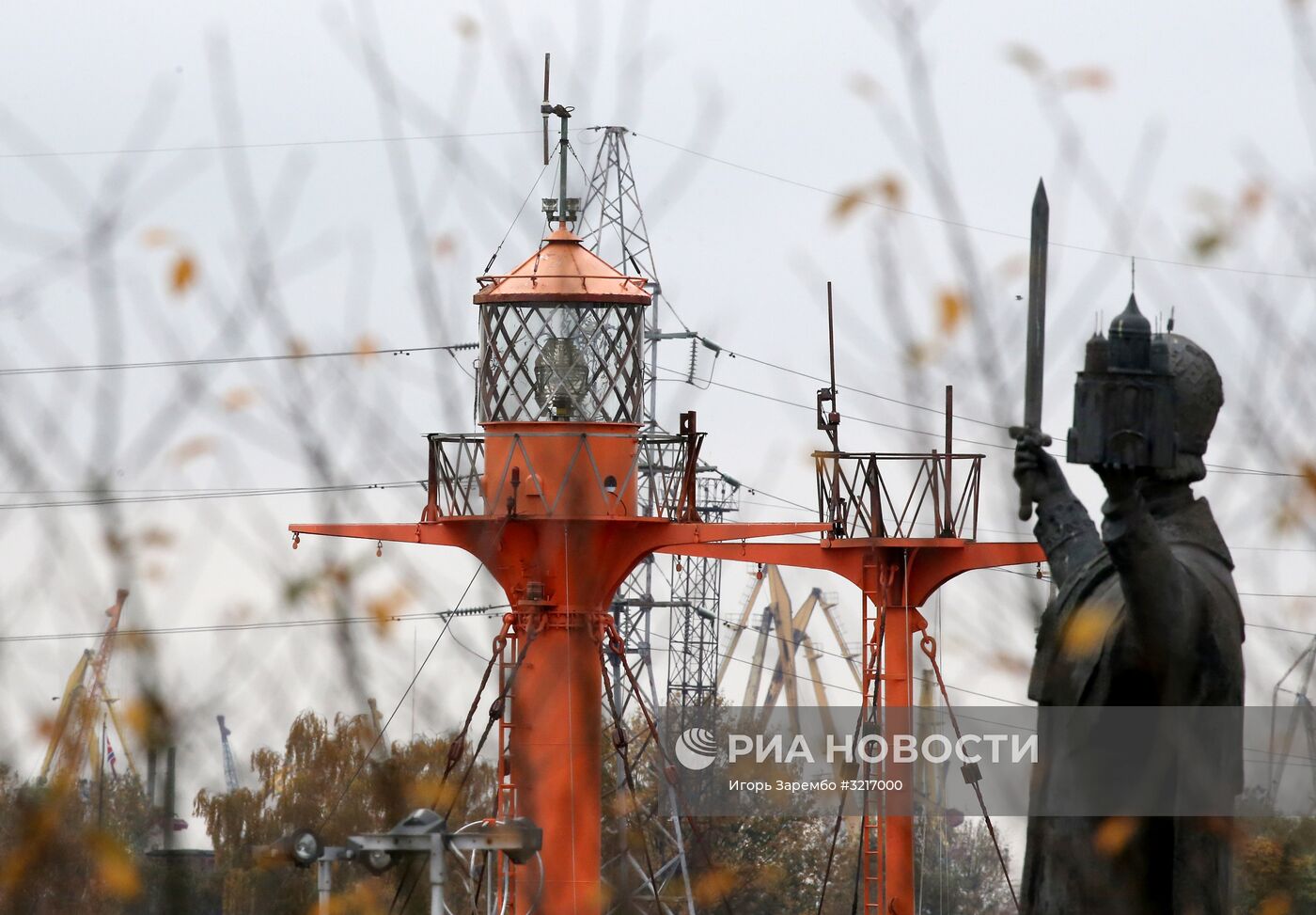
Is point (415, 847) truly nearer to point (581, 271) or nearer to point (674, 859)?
point (581, 271)

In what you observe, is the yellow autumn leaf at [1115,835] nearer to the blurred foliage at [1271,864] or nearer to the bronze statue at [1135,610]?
the bronze statue at [1135,610]

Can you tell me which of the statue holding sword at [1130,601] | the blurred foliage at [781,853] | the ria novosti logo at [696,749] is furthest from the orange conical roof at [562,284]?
the statue holding sword at [1130,601]

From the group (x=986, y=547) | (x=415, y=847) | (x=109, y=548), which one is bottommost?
(x=415, y=847)

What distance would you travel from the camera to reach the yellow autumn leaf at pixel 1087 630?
9.51 meters

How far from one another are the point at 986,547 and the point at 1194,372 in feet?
69.3

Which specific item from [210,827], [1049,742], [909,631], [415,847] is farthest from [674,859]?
[1049,742]

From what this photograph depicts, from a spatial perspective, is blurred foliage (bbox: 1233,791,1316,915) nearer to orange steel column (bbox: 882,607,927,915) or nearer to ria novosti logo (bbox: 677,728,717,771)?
orange steel column (bbox: 882,607,927,915)

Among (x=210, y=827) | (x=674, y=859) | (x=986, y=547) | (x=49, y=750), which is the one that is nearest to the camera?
(x=49, y=750)

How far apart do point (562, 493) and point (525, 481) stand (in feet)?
1.61

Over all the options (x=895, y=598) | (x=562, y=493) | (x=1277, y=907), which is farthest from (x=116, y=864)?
(x=895, y=598)

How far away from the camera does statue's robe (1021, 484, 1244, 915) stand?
9266 mm

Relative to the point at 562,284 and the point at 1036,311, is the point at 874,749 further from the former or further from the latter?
the point at 1036,311

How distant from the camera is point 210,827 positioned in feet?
92.4

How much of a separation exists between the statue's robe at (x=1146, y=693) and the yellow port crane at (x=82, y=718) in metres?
3.40
